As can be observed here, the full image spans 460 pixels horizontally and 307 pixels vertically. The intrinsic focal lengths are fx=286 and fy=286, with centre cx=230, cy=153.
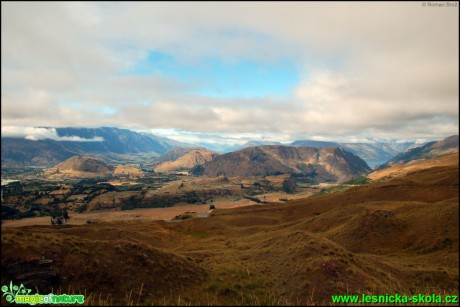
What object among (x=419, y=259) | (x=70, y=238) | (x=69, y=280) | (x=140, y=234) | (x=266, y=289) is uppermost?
(x=70, y=238)

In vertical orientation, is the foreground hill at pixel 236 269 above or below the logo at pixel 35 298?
below

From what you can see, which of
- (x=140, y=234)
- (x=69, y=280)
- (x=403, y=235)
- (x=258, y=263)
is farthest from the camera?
(x=140, y=234)

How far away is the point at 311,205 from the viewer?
153 metres

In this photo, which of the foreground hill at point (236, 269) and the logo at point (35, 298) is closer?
the logo at point (35, 298)

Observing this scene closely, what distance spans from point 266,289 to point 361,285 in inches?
455

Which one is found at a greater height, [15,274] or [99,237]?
[15,274]

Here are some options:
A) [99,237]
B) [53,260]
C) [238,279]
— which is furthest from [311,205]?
[53,260]

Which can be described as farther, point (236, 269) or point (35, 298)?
point (236, 269)

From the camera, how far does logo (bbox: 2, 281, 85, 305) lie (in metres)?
20.4

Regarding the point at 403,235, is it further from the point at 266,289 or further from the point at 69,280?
the point at 69,280

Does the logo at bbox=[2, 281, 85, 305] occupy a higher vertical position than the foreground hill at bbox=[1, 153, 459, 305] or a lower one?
higher

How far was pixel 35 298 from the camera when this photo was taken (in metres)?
22.2

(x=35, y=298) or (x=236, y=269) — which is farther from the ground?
(x=35, y=298)

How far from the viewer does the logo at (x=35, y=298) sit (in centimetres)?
2043
